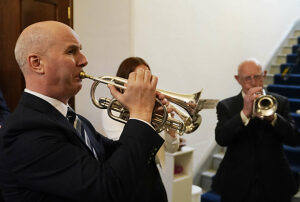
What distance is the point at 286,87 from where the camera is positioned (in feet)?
14.4

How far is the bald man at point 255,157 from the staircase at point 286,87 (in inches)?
37.5

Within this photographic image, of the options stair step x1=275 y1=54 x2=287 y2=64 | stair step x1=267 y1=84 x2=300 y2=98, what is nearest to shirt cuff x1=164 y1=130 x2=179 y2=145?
stair step x1=267 y1=84 x2=300 y2=98

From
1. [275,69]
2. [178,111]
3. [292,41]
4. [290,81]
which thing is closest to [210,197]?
[178,111]

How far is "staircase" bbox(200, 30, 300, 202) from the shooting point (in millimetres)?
3422

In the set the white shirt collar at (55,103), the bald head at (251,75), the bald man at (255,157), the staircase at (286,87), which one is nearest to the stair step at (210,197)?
the staircase at (286,87)

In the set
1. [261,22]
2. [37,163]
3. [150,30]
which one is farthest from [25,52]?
[261,22]

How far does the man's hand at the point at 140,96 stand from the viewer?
904mm

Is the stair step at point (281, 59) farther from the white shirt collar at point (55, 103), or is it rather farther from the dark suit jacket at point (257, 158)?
the white shirt collar at point (55, 103)

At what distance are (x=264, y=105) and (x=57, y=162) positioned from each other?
151 cm

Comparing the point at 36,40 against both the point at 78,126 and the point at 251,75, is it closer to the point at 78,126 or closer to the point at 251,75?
the point at 78,126

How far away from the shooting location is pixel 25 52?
0.90 meters

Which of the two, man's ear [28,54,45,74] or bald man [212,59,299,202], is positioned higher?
man's ear [28,54,45,74]

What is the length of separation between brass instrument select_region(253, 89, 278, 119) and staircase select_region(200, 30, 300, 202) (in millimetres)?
1181

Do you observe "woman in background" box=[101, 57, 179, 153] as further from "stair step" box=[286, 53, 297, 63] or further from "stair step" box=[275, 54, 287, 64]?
"stair step" box=[275, 54, 287, 64]
